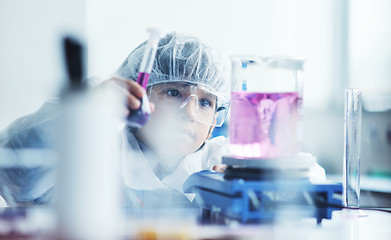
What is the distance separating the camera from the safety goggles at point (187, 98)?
5.54 feet

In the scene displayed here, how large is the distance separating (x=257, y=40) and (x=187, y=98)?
169cm

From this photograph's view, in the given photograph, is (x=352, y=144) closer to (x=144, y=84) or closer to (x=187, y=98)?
(x=144, y=84)

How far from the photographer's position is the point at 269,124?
39.9 inches

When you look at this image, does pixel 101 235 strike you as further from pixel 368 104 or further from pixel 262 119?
pixel 368 104

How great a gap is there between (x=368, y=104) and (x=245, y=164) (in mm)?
2671

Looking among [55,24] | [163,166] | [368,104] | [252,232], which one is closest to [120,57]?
[55,24]

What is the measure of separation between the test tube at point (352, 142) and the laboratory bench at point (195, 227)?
11 centimetres

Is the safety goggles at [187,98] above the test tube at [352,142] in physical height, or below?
above

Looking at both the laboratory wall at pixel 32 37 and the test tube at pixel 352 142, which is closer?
the test tube at pixel 352 142

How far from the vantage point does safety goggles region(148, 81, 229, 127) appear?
1689 mm

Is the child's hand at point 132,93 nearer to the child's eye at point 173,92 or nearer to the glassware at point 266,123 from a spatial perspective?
the glassware at point 266,123

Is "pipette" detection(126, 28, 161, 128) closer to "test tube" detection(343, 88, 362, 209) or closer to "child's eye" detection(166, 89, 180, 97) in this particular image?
"test tube" detection(343, 88, 362, 209)

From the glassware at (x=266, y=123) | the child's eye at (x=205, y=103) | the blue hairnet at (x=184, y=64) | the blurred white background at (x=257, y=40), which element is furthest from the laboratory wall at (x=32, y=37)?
the glassware at (x=266, y=123)

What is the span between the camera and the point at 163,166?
1821 mm
